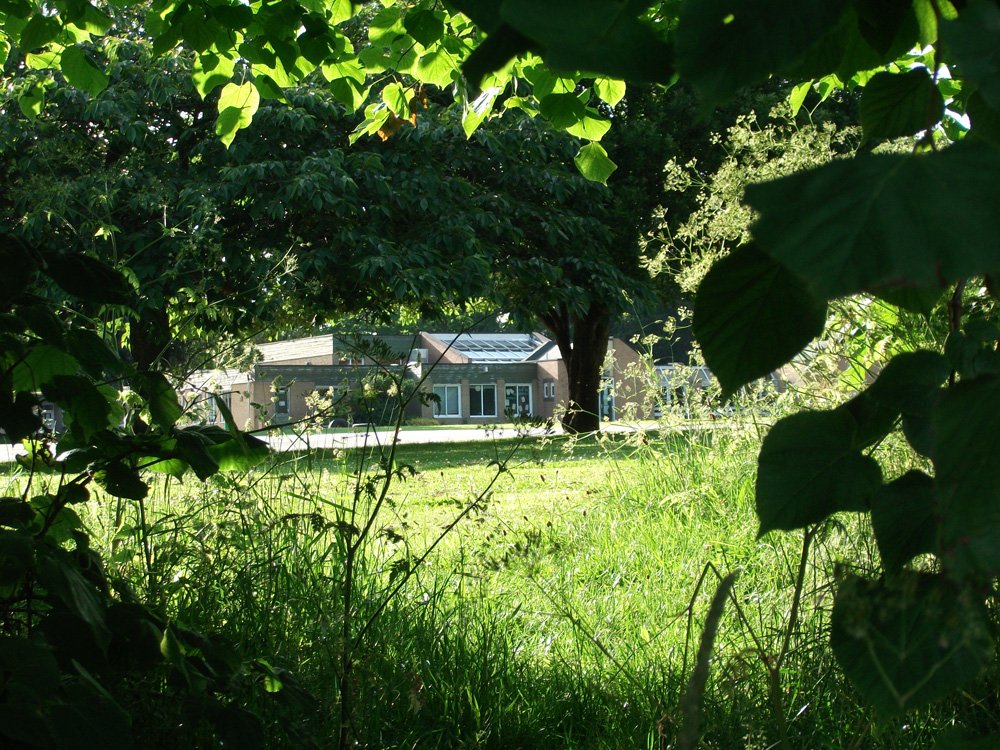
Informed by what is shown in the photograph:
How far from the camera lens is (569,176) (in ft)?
47.3

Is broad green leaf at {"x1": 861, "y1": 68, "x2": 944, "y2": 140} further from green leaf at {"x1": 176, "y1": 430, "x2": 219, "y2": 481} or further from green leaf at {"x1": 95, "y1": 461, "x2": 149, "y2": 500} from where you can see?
green leaf at {"x1": 95, "y1": 461, "x2": 149, "y2": 500}

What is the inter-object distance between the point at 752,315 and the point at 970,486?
0.18 m

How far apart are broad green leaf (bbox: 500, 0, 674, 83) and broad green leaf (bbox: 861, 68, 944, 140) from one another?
10.2 inches

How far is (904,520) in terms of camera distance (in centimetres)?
54

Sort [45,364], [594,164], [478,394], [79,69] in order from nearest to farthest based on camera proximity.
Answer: [45,364]
[594,164]
[79,69]
[478,394]

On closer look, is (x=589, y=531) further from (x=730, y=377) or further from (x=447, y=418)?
(x=447, y=418)

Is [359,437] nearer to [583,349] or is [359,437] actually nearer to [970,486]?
[970,486]

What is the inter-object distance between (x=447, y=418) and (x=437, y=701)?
38.6 meters

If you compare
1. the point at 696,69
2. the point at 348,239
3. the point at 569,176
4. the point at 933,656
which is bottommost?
the point at 933,656

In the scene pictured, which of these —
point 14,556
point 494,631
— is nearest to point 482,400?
point 494,631

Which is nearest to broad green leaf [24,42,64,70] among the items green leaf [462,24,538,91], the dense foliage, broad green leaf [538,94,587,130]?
broad green leaf [538,94,587,130]

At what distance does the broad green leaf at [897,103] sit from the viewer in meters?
0.67

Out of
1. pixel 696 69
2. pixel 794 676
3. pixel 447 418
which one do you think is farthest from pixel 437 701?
pixel 447 418

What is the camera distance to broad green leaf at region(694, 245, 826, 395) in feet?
1.68
